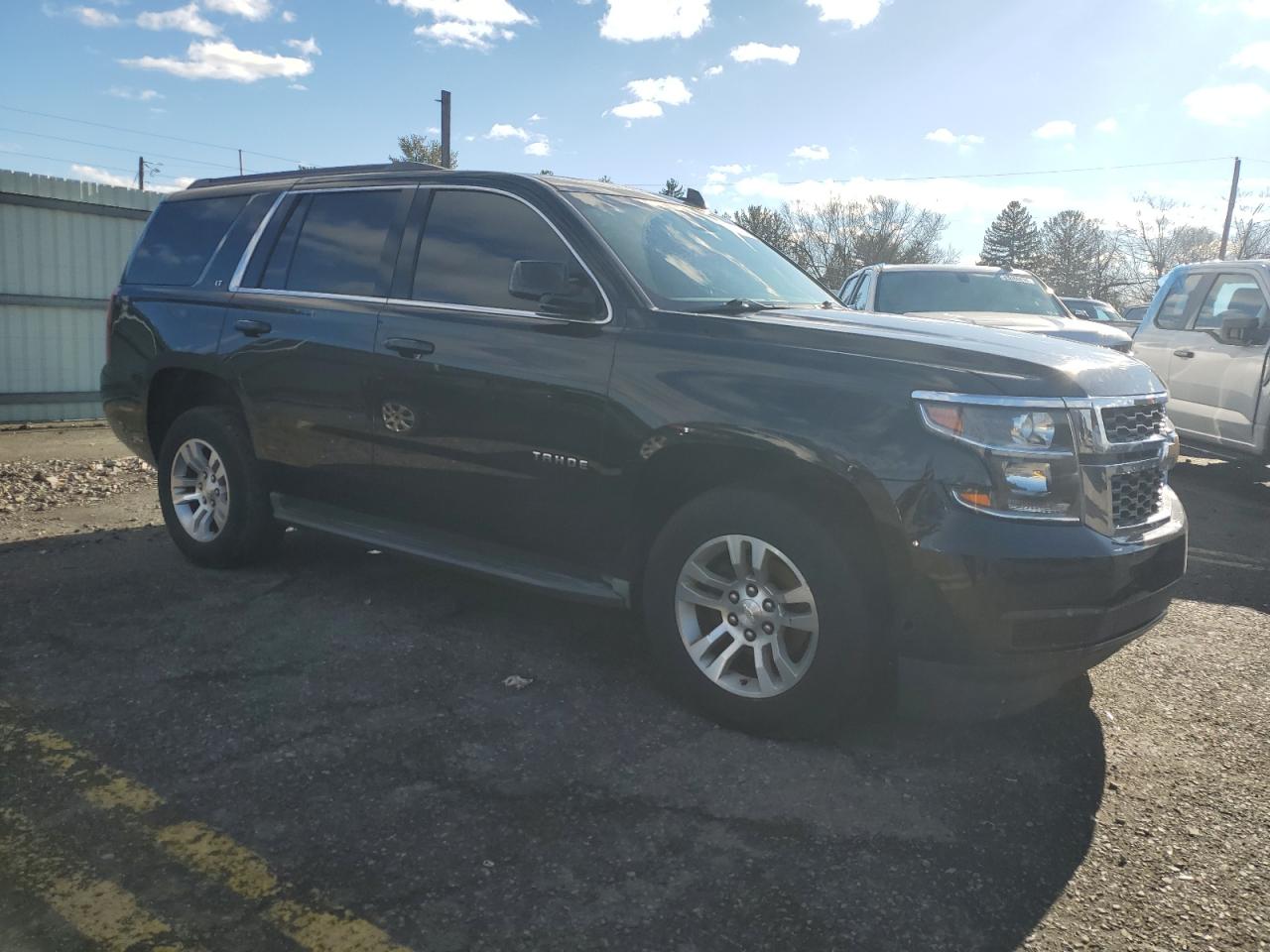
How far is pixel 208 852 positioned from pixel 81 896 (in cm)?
31

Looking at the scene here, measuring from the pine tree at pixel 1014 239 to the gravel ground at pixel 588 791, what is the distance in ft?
274

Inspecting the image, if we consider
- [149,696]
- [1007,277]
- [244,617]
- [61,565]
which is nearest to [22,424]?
[61,565]

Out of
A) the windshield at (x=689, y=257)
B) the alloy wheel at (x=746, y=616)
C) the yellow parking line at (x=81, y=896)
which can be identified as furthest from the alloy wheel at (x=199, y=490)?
the alloy wheel at (x=746, y=616)

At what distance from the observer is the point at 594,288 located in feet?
12.6

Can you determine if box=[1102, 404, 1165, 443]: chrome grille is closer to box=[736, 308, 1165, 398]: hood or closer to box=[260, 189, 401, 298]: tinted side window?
box=[736, 308, 1165, 398]: hood

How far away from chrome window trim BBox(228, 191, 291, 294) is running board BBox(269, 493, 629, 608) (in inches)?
43.6

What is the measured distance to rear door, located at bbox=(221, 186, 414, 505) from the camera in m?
4.53

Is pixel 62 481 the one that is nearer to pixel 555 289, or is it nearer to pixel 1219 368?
pixel 555 289

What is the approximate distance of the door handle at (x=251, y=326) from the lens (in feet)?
16.0

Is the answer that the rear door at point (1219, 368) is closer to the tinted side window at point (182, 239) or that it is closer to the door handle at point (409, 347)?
the door handle at point (409, 347)

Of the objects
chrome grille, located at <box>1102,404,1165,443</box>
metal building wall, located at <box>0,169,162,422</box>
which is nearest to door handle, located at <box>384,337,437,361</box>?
chrome grille, located at <box>1102,404,1165,443</box>

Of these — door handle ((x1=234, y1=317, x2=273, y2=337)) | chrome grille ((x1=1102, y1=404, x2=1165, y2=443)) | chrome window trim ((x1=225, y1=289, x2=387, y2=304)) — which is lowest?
chrome grille ((x1=1102, y1=404, x2=1165, y2=443))

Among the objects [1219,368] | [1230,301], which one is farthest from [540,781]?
[1230,301]

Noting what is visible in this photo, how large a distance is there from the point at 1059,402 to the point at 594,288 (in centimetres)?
171
